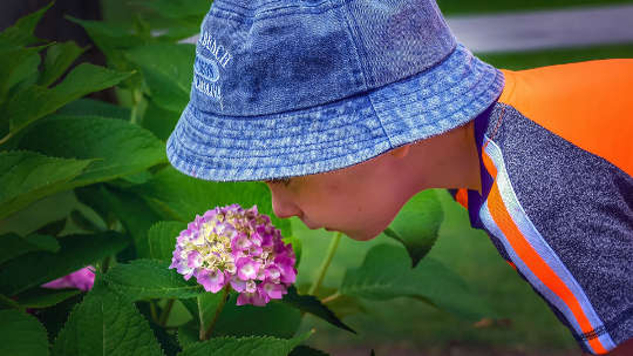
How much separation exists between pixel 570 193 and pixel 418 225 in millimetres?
381

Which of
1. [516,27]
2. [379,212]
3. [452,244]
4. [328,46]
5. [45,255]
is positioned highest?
[328,46]

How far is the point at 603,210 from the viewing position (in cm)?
113

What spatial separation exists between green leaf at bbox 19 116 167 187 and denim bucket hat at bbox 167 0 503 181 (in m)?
0.23

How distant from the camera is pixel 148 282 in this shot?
1154 millimetres

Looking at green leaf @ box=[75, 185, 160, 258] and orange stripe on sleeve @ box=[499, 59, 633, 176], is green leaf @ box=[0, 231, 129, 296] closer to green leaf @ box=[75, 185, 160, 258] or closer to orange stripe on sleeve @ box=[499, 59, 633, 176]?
green leaf @ box=[75, 185, 160, 258]

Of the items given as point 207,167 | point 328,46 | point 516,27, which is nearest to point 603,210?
point 328,46

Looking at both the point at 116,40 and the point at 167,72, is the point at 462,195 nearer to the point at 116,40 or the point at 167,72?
the point at 167,72

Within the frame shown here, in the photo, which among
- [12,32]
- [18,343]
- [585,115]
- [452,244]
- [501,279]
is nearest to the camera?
[18,343]

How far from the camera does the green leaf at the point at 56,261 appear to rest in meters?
1.34

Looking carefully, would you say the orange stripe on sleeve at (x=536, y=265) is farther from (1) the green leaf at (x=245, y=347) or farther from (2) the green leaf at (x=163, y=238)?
(2) the green leaf at (x=163, y=238)

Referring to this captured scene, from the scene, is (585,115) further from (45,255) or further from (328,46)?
(45,255)

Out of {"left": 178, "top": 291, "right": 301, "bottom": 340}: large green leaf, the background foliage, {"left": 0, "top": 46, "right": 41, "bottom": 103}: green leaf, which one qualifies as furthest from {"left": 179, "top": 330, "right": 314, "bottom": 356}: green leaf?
{"left": 0, "top": 46, "right": 41, "bottom": 103}: green leaf

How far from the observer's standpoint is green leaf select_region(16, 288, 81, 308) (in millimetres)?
1234

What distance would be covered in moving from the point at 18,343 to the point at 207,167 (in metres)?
0.34
